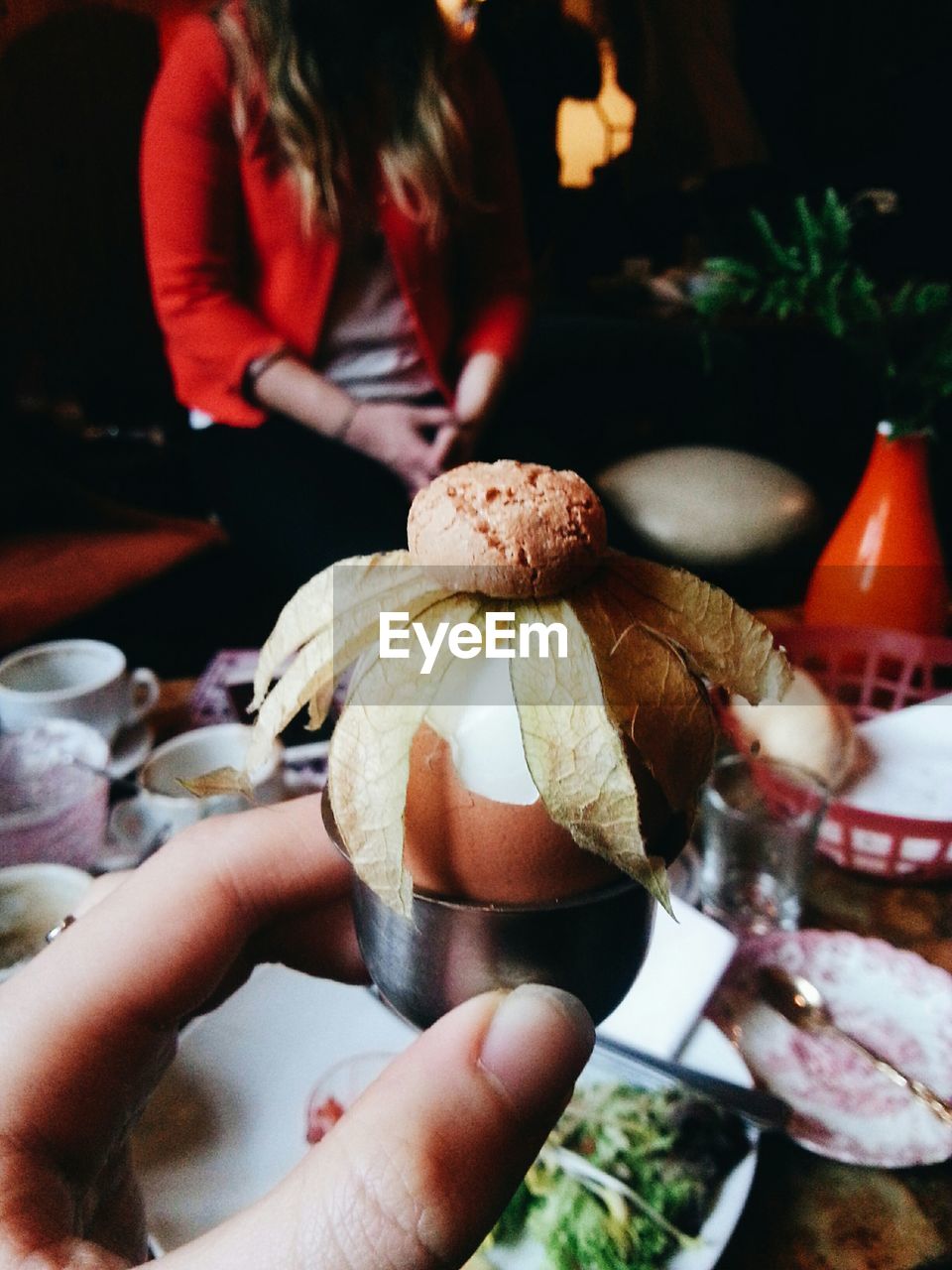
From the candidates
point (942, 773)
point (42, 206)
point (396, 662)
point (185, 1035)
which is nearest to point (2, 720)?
point (185, 1035)

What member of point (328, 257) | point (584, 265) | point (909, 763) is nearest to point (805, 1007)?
point (909, 763)

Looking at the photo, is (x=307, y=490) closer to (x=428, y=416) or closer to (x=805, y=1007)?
(x=428, y=416)

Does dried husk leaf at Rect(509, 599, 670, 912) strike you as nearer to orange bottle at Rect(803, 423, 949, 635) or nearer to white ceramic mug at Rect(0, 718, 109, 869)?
white ceramic mug at Rect(0, 718, 109, 869)

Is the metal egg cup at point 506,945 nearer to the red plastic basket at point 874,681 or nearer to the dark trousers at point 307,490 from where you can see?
the red plastic basket at point 874,681

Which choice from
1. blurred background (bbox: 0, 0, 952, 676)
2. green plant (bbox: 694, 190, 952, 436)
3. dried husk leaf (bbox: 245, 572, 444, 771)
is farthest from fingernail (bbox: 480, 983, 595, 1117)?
blurred background (bbox: 0, 0, 952, 676)

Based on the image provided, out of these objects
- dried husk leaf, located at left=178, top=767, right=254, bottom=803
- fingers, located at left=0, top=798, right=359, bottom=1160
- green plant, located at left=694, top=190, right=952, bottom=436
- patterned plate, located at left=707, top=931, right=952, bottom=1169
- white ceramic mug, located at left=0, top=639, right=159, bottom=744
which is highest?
green plant, located at left=694, top=190, right=952, bottom=436
